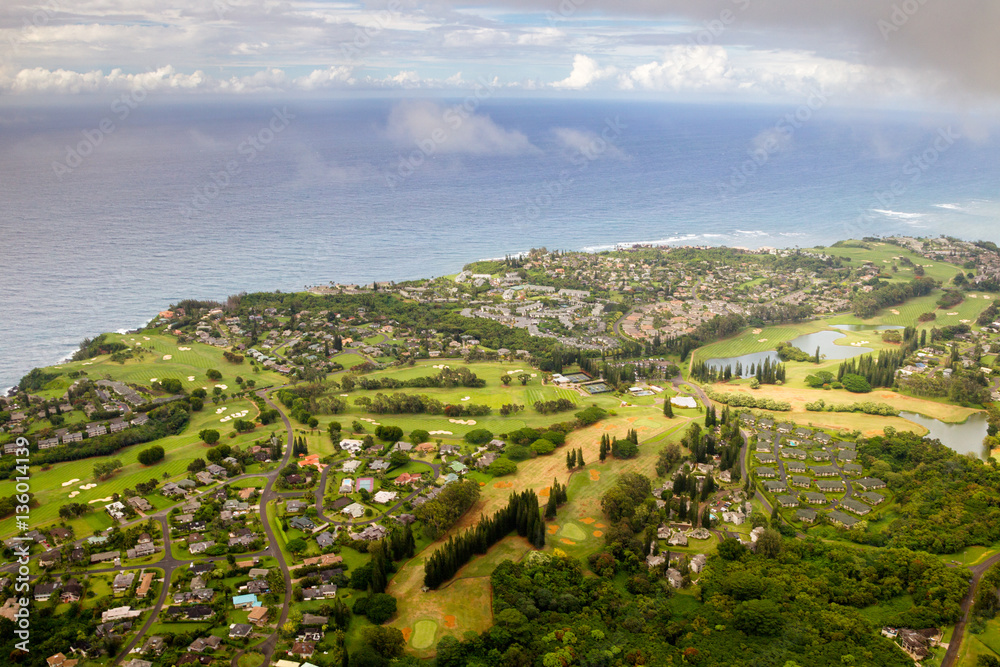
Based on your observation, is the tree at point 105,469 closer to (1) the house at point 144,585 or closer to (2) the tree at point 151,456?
(2) the tree at point 151,456

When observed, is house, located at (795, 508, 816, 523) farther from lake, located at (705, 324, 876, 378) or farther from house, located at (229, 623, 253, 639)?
house, located at (229, 623, 253, 639)

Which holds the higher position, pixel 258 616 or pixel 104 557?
pixel 104 557

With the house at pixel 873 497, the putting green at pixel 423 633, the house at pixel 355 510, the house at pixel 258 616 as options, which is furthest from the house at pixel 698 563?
the house at pixel 258 616

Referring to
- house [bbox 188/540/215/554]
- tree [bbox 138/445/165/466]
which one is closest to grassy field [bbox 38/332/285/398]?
tree [bbox 138/445/165/466]

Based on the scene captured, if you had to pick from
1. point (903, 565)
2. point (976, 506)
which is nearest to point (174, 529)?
point (903, 565)

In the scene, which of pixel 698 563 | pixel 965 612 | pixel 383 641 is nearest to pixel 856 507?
pixel 965 612

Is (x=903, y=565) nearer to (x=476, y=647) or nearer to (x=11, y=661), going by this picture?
(x=476, y=647)

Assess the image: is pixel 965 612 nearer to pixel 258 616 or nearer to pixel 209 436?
pixel 258 616
